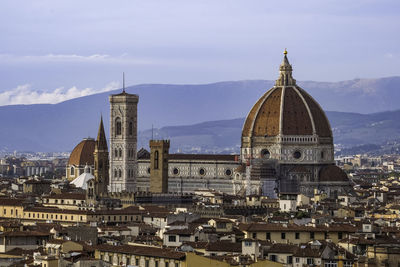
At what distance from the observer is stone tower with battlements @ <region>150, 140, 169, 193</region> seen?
137 meters

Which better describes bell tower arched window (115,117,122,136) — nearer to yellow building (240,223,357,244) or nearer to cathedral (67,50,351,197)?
cathedral (67,50,351,197)

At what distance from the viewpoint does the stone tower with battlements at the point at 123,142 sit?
14288cm

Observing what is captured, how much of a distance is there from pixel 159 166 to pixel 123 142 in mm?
7041

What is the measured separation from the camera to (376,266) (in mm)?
46844

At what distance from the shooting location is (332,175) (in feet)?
452

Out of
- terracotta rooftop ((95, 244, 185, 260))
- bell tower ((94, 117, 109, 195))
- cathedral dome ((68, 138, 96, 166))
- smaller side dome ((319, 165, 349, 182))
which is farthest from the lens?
cathedral dome ((68, 138, 96, 166))

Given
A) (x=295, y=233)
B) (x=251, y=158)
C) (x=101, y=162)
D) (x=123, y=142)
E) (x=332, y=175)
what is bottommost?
(x=295, y=233)

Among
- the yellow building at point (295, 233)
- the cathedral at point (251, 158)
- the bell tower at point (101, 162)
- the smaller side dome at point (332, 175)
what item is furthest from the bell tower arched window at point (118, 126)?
the yellow building at point (295, 233)

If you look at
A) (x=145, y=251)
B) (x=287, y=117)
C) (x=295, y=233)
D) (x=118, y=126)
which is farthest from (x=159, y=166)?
(x=145, y=251)

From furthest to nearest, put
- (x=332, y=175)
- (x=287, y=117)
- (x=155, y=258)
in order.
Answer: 1. (x=287, y=117)
2. (x=332, y=175)
3. (x=155, y=258)

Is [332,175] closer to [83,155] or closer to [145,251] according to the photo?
[83,155]

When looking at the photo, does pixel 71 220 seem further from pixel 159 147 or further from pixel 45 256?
pixel 159 147

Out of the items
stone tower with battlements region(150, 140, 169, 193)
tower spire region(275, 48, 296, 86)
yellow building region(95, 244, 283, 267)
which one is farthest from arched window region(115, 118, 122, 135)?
yellow building region(95, 244, 283, 267)

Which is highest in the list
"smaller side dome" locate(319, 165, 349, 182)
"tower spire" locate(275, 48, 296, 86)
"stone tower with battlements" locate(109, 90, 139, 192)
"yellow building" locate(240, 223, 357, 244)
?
"tower spire" locate(275, 48, 296, 86)
